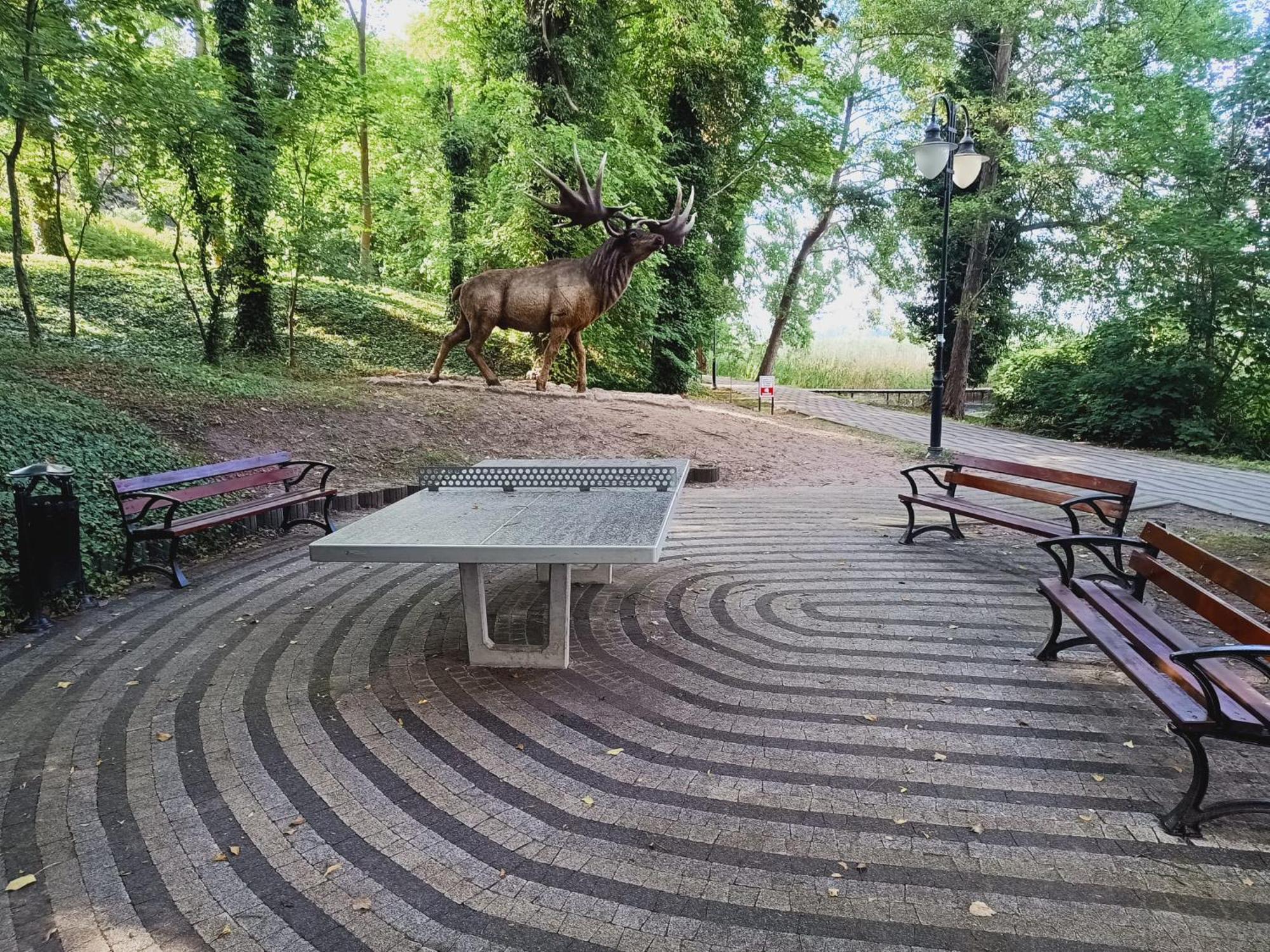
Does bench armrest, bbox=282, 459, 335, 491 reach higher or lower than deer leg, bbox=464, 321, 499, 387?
lower

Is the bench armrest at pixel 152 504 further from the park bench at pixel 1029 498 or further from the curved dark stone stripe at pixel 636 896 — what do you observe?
the park bench at pixel 1029 498

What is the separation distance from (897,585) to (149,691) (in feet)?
15.2

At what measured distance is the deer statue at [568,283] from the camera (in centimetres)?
1070

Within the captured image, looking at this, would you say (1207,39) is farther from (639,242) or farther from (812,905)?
(812,905)

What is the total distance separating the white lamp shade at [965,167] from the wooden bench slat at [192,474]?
29.2 feet

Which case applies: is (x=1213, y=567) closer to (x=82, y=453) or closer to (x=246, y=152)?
(x=82, y=453)

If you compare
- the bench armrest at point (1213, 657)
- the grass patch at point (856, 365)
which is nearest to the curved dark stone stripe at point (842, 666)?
the bench armrest at point (1213, 657)

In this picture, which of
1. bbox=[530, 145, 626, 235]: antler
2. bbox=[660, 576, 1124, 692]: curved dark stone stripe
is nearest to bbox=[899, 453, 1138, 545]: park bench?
bbox=[660, 576, 1124, 692]: curved dark stone stripe

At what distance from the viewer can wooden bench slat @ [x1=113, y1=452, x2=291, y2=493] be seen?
16.6 feet

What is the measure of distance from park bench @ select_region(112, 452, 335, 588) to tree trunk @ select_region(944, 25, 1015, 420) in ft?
50.8

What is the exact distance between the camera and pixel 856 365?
2588cm

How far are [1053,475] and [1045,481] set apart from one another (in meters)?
0.18

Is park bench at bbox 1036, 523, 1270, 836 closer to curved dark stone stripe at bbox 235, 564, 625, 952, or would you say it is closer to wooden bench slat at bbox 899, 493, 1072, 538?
wooden bench slat at bbox 899, 493, 1072, 538

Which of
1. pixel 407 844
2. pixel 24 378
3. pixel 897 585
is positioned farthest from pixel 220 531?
pixel 897 585
